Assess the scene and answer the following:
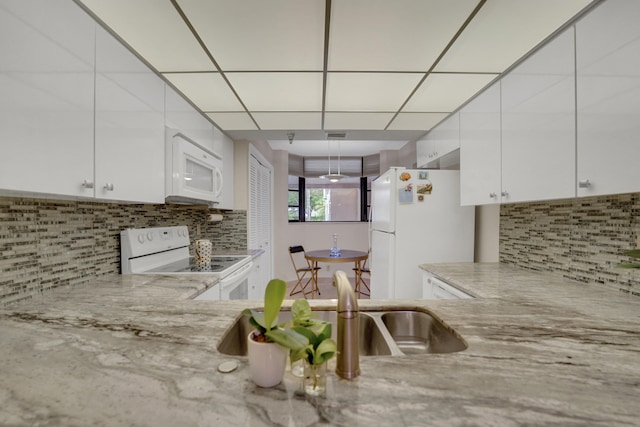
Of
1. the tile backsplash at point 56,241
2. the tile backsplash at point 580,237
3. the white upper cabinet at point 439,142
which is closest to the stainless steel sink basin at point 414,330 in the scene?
the tile backsplash at point 580,237

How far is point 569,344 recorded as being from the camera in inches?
30.9

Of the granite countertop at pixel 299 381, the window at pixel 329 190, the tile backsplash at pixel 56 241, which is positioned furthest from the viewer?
the window at pixel 329 190

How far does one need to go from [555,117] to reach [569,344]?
105 centimetres

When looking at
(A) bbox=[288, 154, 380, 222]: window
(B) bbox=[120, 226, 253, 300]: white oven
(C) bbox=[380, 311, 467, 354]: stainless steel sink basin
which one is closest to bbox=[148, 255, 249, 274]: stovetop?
(B) bbox=[120, 226, 253, 300]: white oven

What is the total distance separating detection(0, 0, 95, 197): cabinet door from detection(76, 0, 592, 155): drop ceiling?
220mm

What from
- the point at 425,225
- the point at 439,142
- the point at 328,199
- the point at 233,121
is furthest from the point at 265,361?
the point at 328,199

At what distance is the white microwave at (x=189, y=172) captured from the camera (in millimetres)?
1768

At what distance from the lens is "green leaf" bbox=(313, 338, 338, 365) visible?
1.83ft

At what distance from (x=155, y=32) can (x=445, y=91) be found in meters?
1.77

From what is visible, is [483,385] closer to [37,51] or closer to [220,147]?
[37,51]

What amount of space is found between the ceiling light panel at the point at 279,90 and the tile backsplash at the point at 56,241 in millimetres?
1128

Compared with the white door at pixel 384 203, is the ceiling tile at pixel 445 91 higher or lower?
higher

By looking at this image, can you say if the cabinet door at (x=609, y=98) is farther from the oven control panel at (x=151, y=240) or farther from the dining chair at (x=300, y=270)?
the dining chair at (x=300, y=270)

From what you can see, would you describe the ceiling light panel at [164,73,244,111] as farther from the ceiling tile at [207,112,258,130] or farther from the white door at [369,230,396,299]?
the white door at [369,230,396,299]
